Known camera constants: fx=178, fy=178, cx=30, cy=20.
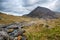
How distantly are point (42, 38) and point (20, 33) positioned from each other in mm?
3047

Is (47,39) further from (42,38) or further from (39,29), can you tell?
(39,29)

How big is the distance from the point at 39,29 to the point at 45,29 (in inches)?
21.0

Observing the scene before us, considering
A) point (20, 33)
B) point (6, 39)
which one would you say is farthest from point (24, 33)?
point (6, 39)

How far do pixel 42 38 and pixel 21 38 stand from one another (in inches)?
84.1

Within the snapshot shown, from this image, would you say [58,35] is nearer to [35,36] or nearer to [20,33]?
[35,36]

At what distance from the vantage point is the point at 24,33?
15.6 metres

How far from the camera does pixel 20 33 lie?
16.1 metres

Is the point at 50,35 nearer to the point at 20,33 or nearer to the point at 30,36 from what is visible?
the point at 30,36

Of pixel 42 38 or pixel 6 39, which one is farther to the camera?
pixel 6 39

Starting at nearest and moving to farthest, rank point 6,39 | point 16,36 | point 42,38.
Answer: point 42,38, point 6,39, point 16,36

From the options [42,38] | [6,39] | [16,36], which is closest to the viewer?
[42,38]

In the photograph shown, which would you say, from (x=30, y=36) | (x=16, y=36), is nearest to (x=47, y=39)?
(x=30, y=36)

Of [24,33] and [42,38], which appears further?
[24,33]

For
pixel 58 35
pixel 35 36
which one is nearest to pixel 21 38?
pixel 35 36
